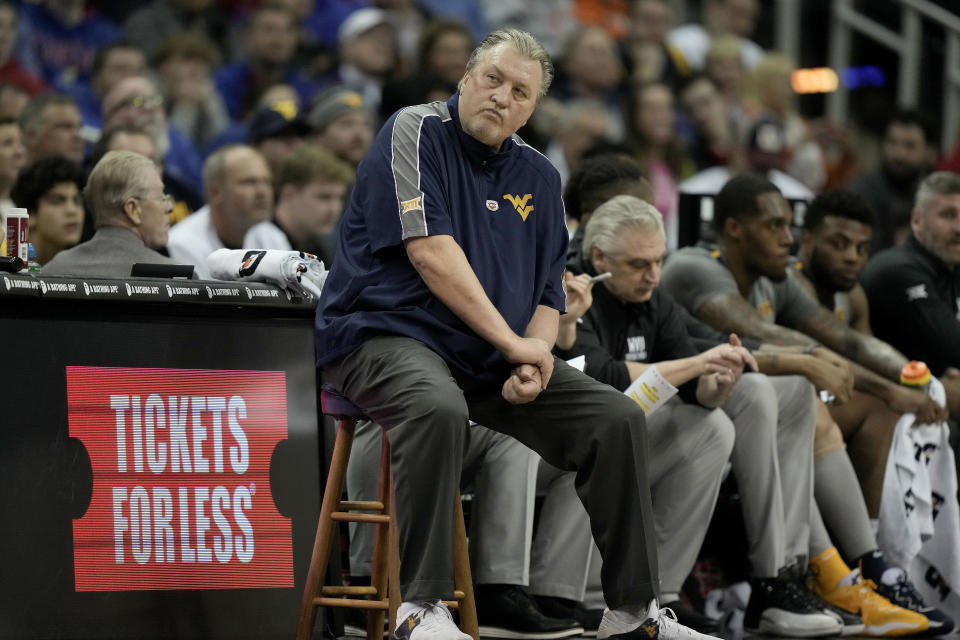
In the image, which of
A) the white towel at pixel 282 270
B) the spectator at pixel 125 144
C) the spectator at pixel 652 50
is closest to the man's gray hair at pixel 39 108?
the spectator at pixel 125 144

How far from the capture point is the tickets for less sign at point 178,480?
14.4 ft

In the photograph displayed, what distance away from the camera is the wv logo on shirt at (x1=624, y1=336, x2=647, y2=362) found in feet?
18.4

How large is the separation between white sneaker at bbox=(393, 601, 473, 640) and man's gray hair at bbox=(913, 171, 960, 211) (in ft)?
14.5

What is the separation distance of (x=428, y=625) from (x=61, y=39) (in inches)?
249

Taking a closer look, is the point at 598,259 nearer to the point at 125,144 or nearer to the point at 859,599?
the point at 859,599

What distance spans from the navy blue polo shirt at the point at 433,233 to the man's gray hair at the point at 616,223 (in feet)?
3.65

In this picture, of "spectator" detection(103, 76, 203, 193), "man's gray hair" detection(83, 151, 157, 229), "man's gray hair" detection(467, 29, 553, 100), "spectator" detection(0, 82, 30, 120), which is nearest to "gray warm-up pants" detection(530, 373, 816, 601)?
"man's gray hair" detection(467, 29, 553, 100)

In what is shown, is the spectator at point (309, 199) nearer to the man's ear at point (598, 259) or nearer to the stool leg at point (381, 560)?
the man's ear at point (598, 259)

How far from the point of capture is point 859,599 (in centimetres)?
581

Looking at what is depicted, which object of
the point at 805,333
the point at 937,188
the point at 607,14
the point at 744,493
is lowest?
the point at 744,493

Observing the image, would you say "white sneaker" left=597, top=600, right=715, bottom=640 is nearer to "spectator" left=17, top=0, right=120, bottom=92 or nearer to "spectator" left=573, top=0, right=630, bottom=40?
"spectator" left=17, top=0, right=120, bottom=92

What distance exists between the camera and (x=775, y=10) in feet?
42.3

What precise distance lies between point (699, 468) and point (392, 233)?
1.87 m

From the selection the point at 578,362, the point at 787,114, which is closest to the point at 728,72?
the point at 787,114
